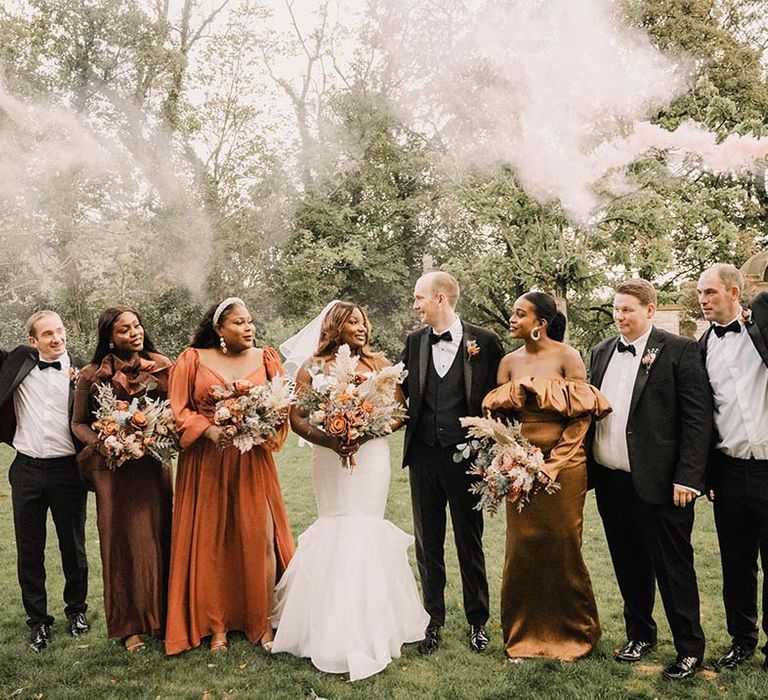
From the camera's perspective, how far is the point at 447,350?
5.60 metres

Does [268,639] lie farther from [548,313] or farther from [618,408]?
[548,313]

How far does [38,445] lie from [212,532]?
151 cm

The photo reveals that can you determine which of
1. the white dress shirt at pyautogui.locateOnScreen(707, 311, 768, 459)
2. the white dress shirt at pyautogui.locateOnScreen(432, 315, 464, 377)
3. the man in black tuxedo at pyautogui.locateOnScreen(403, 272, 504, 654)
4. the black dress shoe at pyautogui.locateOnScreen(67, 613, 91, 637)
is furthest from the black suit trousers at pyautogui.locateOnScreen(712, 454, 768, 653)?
the black dress shoe at pyautogui.locateOnScreen(67, 613, 91, 637)

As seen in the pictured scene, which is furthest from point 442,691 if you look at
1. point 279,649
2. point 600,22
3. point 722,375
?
point 600,22

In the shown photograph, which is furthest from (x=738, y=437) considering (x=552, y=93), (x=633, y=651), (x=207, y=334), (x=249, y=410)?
(x=552, y=93)

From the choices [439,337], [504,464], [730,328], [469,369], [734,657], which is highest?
[439,337]

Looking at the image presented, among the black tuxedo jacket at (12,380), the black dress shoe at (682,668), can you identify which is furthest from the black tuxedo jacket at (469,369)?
the black tuxedo jacket at (12,380)

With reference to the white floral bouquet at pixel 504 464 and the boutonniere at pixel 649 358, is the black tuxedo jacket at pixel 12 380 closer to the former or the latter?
the white floral bouquet at pixel 504 464

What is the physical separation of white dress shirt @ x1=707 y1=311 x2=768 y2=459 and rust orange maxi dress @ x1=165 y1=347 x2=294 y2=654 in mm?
3101

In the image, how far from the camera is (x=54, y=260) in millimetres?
22734

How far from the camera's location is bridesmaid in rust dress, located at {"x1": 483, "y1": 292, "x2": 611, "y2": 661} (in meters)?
5.01

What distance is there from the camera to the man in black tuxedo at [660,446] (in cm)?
480

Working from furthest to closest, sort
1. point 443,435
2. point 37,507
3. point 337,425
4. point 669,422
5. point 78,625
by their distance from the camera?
point 78,625, point 37,507, point 443,435, point 337,425, point 669,422

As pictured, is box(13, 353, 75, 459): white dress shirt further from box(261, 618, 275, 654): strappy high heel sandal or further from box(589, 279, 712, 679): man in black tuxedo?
box(589, 279, 712, 679): man in black tuxedo
